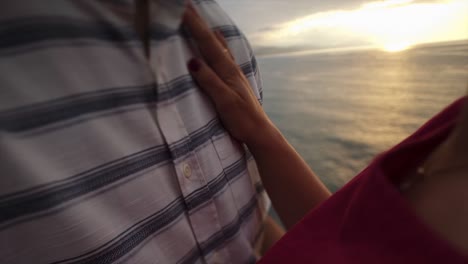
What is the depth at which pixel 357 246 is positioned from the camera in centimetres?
21

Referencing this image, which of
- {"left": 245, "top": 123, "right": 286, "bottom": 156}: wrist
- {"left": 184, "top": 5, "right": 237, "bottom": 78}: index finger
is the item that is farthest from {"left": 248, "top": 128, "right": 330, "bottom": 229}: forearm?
{"left": 184, "top": 5, "right": 237, "bottom": 78}: index finger

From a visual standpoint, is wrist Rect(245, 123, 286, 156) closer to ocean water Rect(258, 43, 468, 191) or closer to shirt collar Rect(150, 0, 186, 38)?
shirt collar Rect(150, 0, 186, 38)

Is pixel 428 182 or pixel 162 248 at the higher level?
pixel 428 182

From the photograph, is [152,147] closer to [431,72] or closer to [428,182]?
[428,182]

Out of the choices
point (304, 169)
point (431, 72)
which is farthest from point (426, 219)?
point (431, 72)

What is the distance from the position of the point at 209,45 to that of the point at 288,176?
0.23m

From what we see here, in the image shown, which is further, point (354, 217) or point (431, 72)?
point (431, 72)

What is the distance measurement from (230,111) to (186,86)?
8cm

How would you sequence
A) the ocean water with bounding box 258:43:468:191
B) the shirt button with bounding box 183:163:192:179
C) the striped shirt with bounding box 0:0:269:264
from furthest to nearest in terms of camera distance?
the ocean water with bounding box 258:43:468:191 < the shirt button with bounding box 183:163:192:179 < the striped shirt with bounding box 0:0:269:264

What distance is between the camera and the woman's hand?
381 mm

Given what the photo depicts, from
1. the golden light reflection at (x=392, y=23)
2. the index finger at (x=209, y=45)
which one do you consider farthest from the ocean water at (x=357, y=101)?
the index finger at (x=209, y=45)

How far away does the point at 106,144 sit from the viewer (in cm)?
27

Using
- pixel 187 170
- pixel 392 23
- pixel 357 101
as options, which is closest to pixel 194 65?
pixel 187 170

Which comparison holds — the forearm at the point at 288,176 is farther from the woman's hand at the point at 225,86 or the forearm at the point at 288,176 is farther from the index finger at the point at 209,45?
the index finger at the point at 209,45
